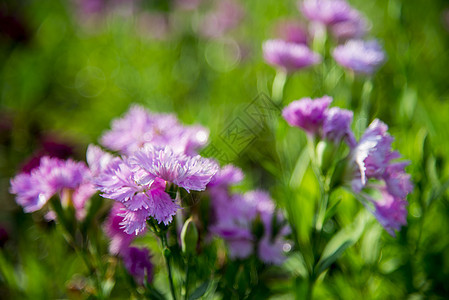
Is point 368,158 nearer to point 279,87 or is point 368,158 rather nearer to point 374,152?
point 374,152

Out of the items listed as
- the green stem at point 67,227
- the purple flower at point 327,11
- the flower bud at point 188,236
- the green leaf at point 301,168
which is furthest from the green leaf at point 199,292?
the purple flower at point 327,11

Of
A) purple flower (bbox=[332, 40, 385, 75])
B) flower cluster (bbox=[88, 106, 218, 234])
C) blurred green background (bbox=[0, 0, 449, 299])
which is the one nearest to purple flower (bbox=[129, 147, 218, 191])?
flower cluster (bbox=[88, 106, 218, 234])

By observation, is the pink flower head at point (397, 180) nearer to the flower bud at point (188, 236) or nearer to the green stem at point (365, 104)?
the green stem at point (365, 104)

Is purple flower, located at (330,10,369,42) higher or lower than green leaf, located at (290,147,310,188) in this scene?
higher

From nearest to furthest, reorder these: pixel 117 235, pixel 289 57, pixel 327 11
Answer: pixel 117 235 → pixel 289 57 → pixel 327 11

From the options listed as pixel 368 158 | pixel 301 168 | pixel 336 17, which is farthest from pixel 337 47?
pixel 368 158

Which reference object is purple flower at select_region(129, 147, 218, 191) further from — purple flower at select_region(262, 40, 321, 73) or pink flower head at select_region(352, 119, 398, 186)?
purple flower at select_region(262, 40, 321, 73)
